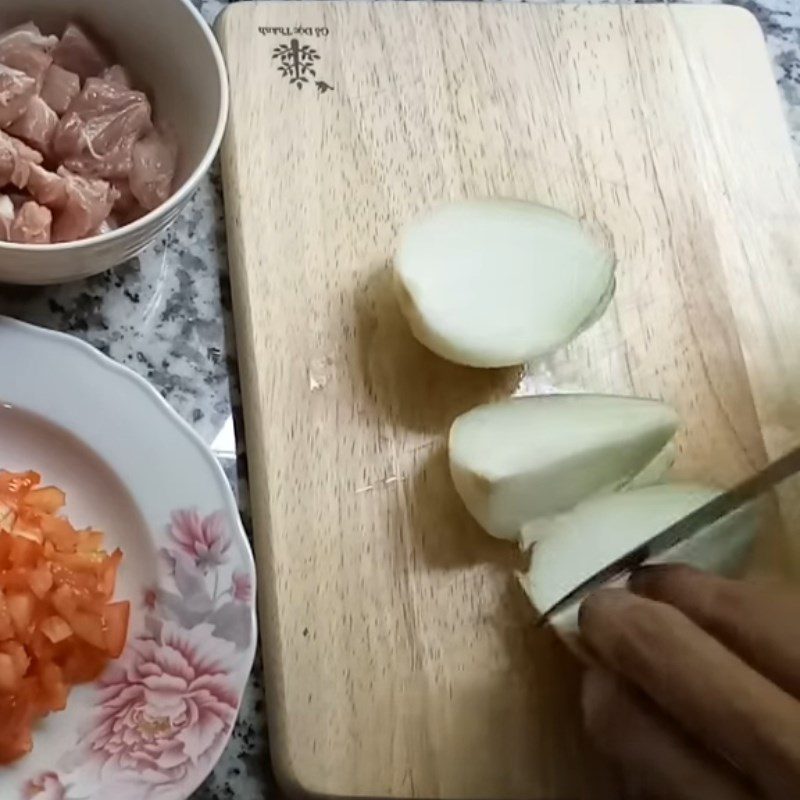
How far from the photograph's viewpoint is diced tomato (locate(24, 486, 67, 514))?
779mm

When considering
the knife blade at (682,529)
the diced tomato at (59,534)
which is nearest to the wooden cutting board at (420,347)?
the knife blade at (682,529)

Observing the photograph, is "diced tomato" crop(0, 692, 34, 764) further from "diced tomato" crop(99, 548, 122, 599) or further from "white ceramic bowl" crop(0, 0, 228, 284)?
"white ceramic bowl" crop(0, 0, 228, 284)

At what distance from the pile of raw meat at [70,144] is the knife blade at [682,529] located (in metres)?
0.38

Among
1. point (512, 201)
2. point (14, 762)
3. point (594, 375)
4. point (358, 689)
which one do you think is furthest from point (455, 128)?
point (14, 762)

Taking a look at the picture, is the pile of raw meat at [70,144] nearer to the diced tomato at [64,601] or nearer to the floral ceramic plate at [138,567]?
the floral ceramic plate at [138,567]

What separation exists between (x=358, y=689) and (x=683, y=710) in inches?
8.5

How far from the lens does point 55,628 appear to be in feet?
2.41

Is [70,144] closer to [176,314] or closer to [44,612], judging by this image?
[176,314]

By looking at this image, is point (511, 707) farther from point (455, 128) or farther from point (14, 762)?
point (455, 128)

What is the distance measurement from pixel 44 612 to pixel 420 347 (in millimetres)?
325

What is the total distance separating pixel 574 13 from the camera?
1.09 m

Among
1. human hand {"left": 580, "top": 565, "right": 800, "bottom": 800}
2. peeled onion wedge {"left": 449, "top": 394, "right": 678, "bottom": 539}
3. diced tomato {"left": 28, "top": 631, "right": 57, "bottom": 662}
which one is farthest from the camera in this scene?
peeled onion wedge {"left": 449, "top": 394, "right": 678, "bottom": 539}

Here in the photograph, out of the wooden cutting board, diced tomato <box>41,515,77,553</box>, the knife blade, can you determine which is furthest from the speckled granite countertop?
the knife blade

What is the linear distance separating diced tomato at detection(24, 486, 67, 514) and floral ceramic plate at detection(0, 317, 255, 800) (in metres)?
0.02
